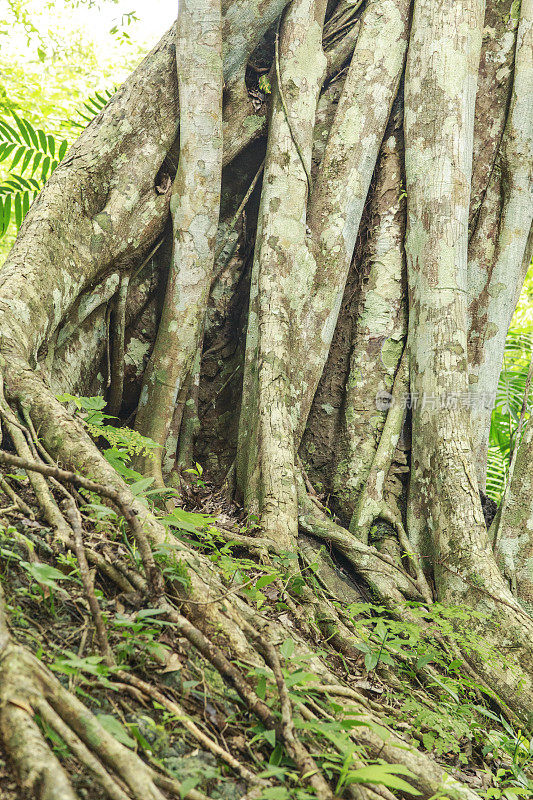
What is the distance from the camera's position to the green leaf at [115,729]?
1.22 metres

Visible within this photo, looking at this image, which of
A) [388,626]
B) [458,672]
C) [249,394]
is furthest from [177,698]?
[249,394]

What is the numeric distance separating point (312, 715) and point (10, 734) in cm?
80

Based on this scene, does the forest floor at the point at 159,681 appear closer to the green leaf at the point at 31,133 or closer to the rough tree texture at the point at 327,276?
the rough tree texture at the point at 327,276

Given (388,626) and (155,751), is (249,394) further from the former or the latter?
(155,751)

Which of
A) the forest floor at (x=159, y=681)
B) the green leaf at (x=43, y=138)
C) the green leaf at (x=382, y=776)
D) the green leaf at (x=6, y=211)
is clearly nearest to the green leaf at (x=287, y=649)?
the forest floor at (x=159, y=681)

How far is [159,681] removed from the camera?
59.5 inches

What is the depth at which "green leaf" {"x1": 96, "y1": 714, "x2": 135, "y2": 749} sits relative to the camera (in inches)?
47.9

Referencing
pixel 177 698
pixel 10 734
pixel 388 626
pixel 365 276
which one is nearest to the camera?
pixel 10 734

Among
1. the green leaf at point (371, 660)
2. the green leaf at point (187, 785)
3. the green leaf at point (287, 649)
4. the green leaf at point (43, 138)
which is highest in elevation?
the green leaf at point (43, 138)

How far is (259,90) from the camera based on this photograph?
12.8ft

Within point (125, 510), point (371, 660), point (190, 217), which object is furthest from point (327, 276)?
point (125, 510)

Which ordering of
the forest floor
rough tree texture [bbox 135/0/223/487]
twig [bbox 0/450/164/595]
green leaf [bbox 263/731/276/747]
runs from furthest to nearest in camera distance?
rough tree texture [bbox 135/0/223/487] < twig [bbox 0/450/164/595] < green leaf [bbox 263/731/276/747] < the forest floor

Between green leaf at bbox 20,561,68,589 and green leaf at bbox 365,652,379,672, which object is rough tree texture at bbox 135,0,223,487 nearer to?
green leaf at bbox 365,652,379,672

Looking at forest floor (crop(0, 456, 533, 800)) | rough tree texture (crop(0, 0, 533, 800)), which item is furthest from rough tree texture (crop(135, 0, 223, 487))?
forest floor (crop(0, 456, 533, 800))
